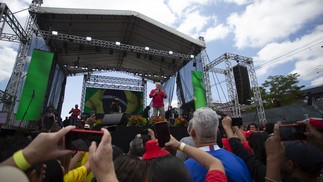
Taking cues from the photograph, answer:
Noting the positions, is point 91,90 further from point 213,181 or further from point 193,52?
point 213,181

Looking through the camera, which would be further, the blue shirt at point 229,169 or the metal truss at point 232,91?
the metal truss at point 232,91

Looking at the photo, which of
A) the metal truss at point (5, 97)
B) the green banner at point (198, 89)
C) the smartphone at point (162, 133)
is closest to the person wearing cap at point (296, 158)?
the smartphone at point (162, 133)

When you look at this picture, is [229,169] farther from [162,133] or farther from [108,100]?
[108,100]

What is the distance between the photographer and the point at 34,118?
8977 millimetres

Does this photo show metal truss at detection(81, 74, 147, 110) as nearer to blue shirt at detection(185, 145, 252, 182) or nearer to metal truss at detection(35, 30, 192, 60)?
metal truss at detection(35, 30, 192, 60)

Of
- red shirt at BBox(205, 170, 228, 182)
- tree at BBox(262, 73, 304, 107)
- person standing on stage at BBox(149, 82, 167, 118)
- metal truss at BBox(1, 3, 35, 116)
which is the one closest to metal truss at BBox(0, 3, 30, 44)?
metal truss at BBox(1, 3, 35, 116)

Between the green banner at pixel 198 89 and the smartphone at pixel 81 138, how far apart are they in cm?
1158

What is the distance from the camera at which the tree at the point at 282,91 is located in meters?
23.0

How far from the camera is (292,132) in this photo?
1380 mm

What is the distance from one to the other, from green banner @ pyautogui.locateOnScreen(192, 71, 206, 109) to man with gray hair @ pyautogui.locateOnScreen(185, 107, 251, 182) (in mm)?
10677

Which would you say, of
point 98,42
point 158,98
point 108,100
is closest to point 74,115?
point 98,42

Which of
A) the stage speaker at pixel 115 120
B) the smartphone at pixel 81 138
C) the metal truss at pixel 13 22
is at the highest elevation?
the metal truss at pixel 13 22

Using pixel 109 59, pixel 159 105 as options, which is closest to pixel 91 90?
pixel 109 59

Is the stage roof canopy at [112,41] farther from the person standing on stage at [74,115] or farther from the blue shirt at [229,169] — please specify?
the blue shirt at [229,169]
